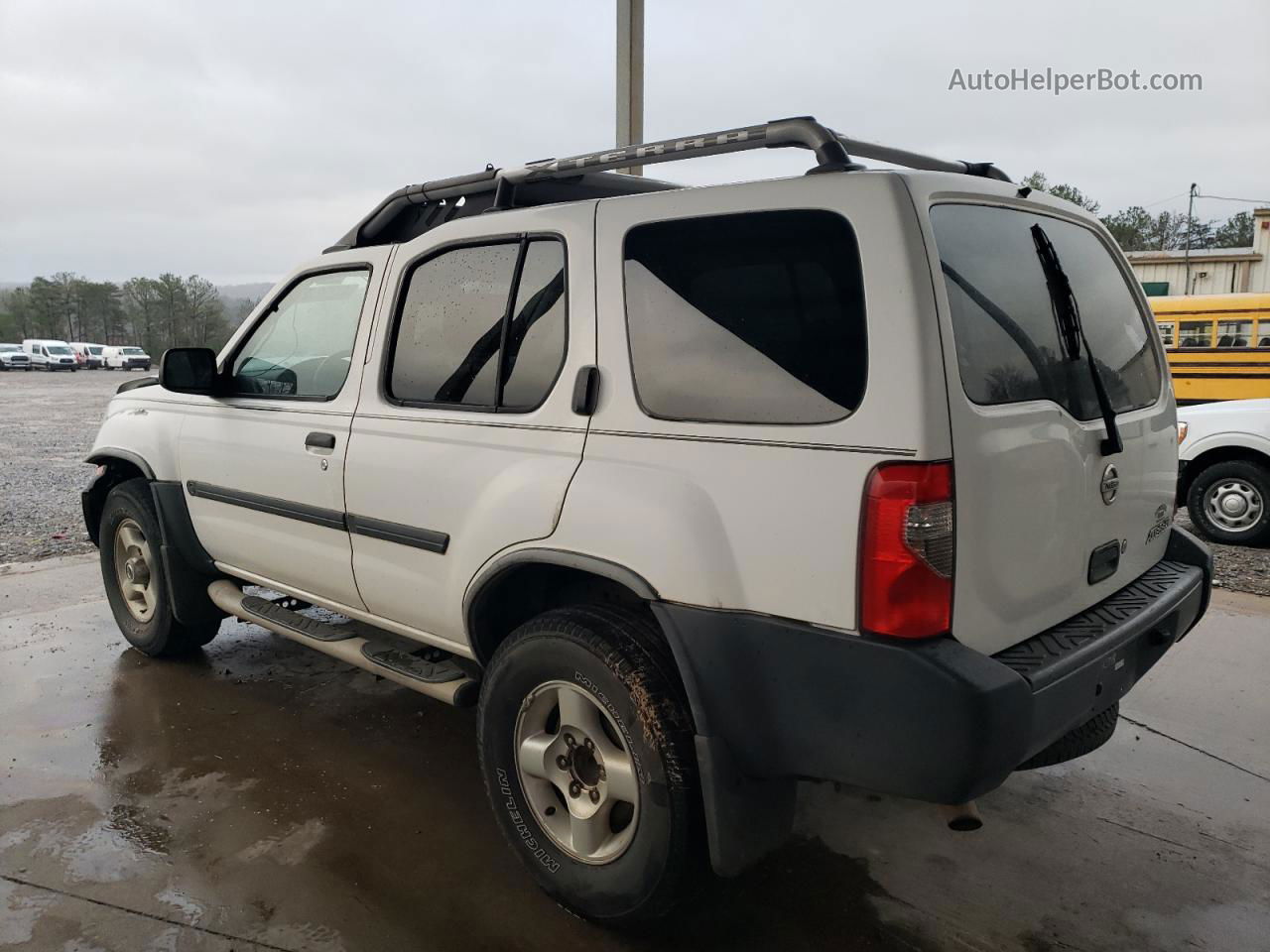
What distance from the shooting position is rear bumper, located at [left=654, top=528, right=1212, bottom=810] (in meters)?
1.91

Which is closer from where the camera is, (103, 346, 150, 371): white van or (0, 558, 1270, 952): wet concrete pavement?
(0, 558, 1270, 952): wet concrete pavement

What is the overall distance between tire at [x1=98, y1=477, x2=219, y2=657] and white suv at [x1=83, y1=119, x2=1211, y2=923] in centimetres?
149

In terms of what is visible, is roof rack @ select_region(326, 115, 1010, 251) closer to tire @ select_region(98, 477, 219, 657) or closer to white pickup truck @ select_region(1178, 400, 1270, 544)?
tire @ select_region(98, 477, 219, 657)

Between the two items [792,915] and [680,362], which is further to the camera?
[792,915]

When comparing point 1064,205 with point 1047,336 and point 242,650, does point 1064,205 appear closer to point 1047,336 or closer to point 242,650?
point 1047,336

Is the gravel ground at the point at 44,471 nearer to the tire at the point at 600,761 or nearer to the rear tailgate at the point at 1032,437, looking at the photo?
A: the tire at the point at 600,761

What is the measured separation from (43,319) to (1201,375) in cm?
7057

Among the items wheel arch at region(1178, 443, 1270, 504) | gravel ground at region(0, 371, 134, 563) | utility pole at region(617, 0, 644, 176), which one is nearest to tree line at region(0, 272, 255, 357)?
gravel ground at region(0, 371, 134, 563)

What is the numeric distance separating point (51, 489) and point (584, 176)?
9.49m

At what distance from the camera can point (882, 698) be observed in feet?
6.43

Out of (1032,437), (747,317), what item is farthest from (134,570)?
(1032,437)

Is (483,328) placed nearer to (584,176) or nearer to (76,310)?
(584,176)

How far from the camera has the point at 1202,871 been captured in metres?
2.82

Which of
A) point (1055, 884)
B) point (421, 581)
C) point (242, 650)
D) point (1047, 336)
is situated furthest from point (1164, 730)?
point (242, 650)
